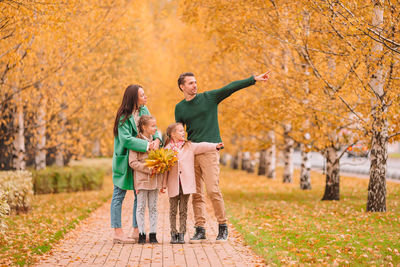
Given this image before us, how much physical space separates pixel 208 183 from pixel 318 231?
8.49ft

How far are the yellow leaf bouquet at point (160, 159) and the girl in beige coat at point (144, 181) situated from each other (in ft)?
0.81

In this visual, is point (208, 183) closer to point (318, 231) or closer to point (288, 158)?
point (318, 231)

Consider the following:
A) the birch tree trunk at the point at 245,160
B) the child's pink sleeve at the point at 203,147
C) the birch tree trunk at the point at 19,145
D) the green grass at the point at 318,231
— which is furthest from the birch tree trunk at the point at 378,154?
the birch tree trunk at the point at 245,160

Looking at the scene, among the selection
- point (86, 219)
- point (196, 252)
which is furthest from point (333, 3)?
point (86, 219)

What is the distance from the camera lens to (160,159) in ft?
21.3

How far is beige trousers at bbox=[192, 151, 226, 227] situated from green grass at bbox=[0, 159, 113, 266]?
2066mm

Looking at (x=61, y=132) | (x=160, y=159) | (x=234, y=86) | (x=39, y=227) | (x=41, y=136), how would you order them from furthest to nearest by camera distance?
(x=61, y=132) < (x=41, y=136) < (x=39, y=227) < (x=234, y=86) < (x=160, y=159)

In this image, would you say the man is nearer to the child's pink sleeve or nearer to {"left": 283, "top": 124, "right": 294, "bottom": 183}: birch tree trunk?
the child's pink sleeve

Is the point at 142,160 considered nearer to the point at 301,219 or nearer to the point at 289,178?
the point at 301,219

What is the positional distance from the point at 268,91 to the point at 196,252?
23.8ft

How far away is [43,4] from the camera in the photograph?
26.8 feet

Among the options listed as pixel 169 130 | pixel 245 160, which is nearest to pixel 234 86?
pixel 169 130

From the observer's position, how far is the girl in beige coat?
687 cm

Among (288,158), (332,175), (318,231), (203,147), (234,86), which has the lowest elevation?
(318,231)
